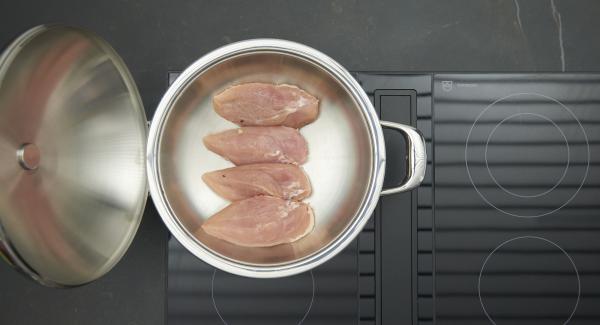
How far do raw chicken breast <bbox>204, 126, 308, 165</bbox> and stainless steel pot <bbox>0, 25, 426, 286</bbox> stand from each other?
3 centimetres

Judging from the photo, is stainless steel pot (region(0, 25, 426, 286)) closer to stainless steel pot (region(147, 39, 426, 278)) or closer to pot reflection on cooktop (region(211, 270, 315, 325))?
stainless steel pot (region(147, 39, 426, 278))

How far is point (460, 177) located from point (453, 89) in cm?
18

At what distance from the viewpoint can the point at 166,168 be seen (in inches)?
32.8

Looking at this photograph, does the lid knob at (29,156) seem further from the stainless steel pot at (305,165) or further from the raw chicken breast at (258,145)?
the raw chicken breast at (258,145)

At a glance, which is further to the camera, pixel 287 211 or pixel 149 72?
pixel 149 72

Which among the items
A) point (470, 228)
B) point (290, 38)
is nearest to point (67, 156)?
point (290, 38)

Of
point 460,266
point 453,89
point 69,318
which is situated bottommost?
point 69,318

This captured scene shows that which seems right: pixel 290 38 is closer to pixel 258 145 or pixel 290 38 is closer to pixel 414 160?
pixel 258 145

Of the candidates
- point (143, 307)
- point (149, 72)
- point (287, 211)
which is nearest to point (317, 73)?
point (287, 211)

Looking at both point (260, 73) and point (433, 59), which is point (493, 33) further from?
point (260, 73)

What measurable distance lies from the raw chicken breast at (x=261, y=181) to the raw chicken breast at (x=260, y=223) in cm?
2

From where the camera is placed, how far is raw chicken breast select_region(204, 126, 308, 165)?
34.1 inches

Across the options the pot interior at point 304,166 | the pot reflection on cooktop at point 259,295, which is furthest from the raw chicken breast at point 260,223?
the pot reflection on cooktop at point 259,295

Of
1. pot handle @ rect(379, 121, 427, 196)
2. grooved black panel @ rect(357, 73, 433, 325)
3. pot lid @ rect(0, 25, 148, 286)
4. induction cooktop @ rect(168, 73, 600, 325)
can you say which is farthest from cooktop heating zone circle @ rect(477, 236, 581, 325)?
pot lid @ rect(0, 25, 148, 286)
